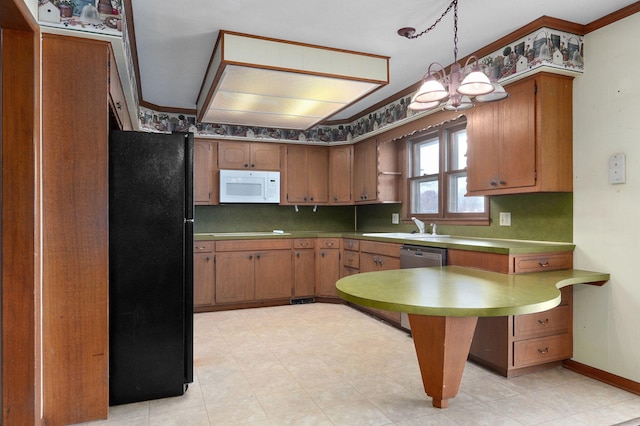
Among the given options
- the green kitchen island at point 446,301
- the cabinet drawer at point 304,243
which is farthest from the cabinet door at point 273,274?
the green kitchen island at point 446,301

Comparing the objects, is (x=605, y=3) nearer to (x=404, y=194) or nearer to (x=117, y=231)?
(x=404, y=194)

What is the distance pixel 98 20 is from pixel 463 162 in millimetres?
3181

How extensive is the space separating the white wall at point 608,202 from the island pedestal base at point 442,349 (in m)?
1.20

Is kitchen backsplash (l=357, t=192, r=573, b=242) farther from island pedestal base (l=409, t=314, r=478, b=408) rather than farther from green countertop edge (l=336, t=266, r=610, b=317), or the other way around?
island pedestal base (l=409, t=314, r=478, b=408)

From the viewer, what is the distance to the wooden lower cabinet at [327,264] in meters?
5.06

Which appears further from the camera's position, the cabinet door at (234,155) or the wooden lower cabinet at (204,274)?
the cabinet door at (234,155)

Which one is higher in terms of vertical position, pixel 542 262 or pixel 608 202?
pixel 608 202

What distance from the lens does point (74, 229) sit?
2.20 metres

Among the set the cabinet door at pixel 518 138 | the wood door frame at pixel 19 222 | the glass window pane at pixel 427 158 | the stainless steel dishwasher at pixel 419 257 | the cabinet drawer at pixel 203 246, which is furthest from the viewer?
the cabinet drawer at pixel 203 246

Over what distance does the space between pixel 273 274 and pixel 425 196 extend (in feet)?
6.51

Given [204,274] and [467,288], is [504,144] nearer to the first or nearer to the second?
[467,288]

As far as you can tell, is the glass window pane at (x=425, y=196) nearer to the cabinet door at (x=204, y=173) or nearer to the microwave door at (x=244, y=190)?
the microwave door at (x=244, y=190)

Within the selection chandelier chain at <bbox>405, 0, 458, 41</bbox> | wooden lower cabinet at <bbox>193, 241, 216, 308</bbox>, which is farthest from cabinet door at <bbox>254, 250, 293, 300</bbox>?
chandelier chain at <bbox>405, 0, 458, 41</bbox>

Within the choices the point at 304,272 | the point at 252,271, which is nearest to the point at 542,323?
the point at 304,272
